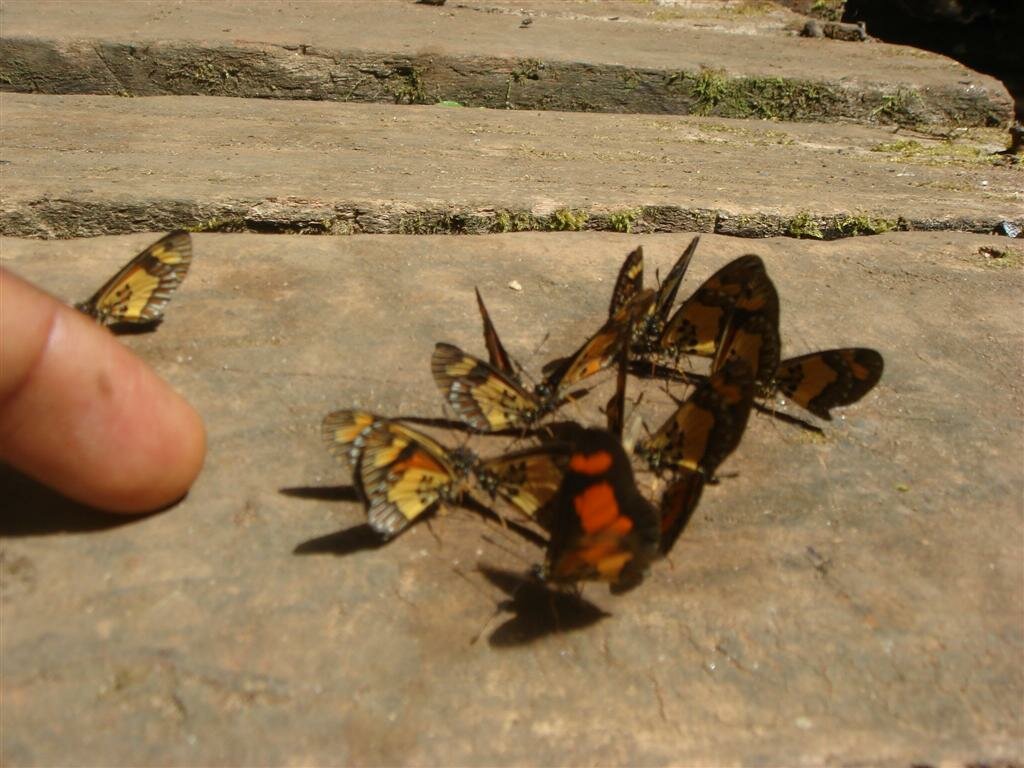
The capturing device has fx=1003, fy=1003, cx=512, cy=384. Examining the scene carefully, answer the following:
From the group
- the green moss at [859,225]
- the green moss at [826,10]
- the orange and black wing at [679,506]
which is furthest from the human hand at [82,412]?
the green moss at [826,10]

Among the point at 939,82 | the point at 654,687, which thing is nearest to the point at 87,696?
the point at 654,687

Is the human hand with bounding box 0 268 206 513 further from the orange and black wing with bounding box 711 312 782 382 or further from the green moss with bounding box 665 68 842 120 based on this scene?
the green moss with bounding box 665 68 842 120

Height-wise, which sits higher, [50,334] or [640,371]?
[50,334]

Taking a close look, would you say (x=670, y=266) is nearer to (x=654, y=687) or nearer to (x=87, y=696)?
(x=654, y=687)

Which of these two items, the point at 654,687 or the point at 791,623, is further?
the point at 791,623

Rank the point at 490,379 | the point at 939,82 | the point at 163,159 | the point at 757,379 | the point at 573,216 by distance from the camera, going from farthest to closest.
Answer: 1. the point at 939,82
2. the point at 163,159
3. the point at 573,216
4. the point at 757,379
5. the point at 490,379

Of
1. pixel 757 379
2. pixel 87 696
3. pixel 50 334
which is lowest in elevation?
pixel 87 696

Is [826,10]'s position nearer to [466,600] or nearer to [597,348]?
[597,348]

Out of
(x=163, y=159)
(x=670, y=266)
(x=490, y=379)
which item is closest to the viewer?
(x=490, y=379)

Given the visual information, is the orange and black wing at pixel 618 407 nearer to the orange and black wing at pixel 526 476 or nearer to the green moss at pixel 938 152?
the orange and black wing at pixel 526 476

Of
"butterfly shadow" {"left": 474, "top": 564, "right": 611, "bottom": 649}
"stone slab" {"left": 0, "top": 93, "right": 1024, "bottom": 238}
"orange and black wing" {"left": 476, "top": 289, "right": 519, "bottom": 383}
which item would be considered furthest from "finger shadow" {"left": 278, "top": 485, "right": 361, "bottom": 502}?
"stone slab" {"left": 0, "top": 93, "right": 1024, "bottom": 238}
